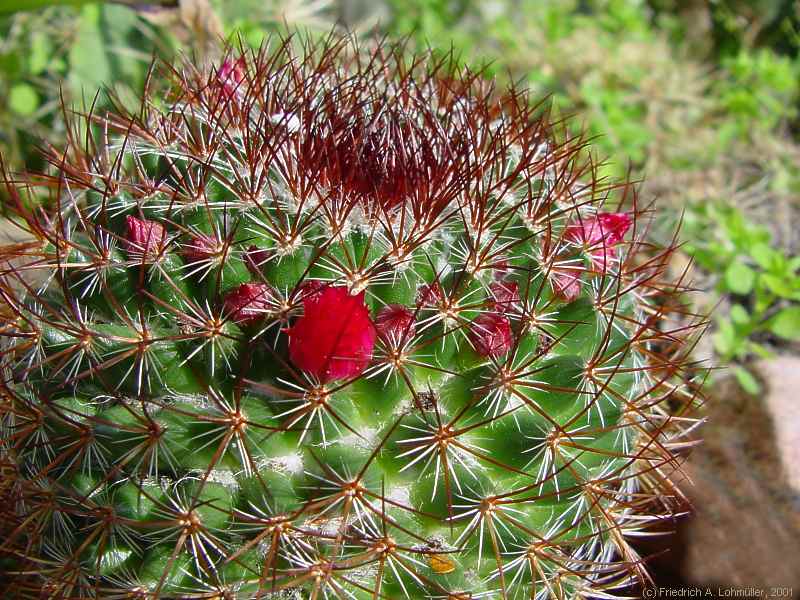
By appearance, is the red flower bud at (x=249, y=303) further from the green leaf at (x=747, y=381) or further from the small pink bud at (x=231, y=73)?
the green leaf at (x=747, y=381)

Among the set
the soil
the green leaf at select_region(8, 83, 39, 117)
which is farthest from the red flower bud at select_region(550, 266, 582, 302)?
the green leaf at select_region(8, 83, 39, 117)

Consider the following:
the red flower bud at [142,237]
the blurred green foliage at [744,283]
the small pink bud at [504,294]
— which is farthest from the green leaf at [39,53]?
the blurred green foliage at [744,283]

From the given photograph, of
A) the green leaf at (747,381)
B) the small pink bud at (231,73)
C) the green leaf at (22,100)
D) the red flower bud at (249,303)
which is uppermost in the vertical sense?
the small pink bud at (231,73)

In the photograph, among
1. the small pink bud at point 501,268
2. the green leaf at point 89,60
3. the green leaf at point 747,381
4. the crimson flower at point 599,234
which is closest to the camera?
the small pink bud at point 501,268

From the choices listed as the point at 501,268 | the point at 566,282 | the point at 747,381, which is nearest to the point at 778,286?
the point at 747,381

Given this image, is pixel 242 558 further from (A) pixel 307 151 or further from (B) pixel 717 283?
(B) pixel 717 283

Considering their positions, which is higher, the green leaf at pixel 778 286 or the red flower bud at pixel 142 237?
the red flower bud at pixel 142 237

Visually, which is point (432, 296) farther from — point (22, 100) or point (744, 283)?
point (22, 100)

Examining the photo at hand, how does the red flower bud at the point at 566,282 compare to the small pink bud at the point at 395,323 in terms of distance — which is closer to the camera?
the small pink bud at the point at 395,323
